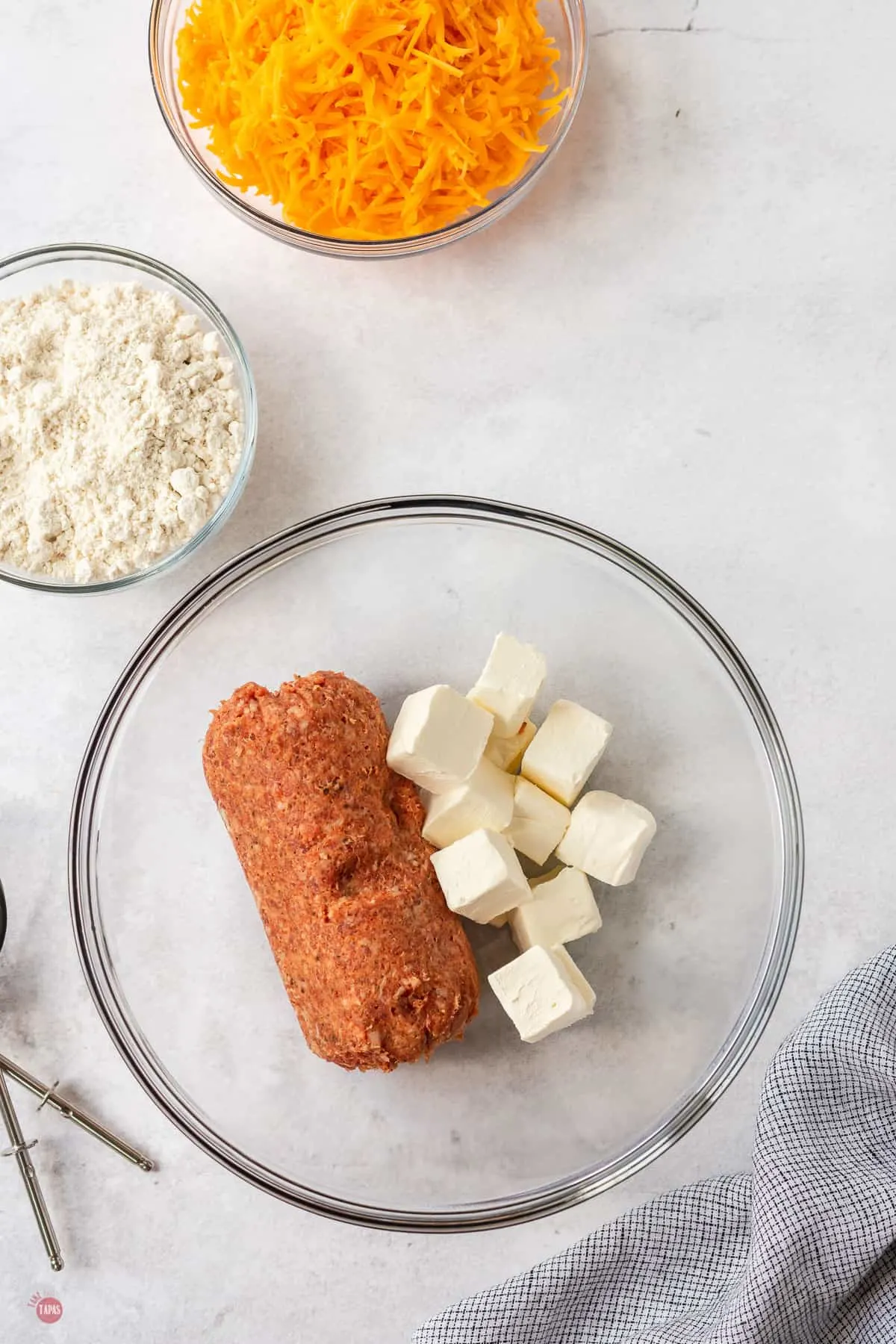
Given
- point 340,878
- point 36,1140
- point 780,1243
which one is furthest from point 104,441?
point 780,1243

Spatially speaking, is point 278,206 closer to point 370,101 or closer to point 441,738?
point 370,101

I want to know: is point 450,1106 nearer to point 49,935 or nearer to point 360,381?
point 49,935

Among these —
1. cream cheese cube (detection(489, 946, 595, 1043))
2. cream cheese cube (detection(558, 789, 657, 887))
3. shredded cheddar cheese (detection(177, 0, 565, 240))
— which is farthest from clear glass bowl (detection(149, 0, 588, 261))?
cream cheese cube (detection(489, 946, 595, 1043))

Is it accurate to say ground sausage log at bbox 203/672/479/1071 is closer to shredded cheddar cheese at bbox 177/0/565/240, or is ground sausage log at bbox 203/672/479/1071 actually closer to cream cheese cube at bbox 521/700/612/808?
cream cheese cube at bbox 521/700/612/808

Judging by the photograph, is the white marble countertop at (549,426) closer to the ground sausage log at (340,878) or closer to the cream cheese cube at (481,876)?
the ground sausage log at (340,878)

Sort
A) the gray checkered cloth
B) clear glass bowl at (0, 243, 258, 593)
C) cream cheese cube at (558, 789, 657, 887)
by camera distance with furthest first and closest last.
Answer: clear glass bowl at (0, 243, 258, 593) < cream cheese cube at (558, 789, 657, 887) < the gray checkered cloth

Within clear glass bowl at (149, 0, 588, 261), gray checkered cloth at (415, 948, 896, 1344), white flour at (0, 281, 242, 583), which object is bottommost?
gray checkered cloth at (415, 948, 896, 1344)

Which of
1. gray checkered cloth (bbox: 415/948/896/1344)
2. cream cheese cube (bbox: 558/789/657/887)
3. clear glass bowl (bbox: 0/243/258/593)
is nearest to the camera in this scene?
gray checkered cloth (bbox: 415/948/896/1344)

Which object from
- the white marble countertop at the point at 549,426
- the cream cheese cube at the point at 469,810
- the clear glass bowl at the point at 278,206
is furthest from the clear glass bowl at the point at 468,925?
the clear glass bowl at the point at 278,206
